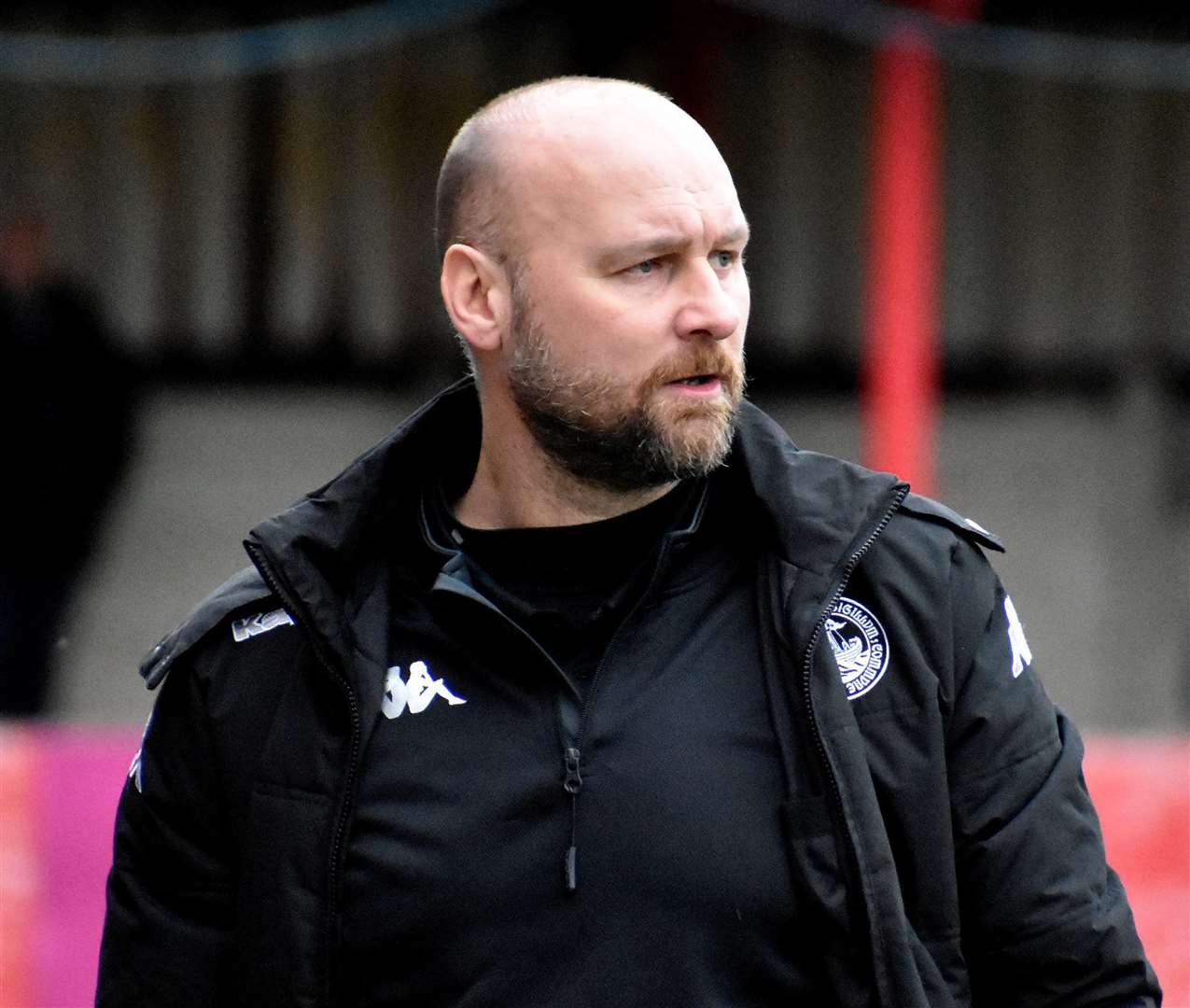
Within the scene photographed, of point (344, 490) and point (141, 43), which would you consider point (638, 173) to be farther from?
point (141, 43)

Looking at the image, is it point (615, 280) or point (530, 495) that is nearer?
point (615, 280)

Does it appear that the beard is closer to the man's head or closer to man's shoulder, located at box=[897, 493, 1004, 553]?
the man's head

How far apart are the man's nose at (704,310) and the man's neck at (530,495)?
0.64 feet

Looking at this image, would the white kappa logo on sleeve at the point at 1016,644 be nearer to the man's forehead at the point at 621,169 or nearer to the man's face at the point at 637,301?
the man's face at the point at 637,301

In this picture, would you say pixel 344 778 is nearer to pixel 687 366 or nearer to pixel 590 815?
pixel 590 815

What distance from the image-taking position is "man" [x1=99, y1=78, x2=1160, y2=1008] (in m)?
2.16

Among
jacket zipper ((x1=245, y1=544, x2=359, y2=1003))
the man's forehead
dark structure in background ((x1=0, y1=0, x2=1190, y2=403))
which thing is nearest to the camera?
jacket zipper ((x1=245, y1=544, x2=359, y2=1003))

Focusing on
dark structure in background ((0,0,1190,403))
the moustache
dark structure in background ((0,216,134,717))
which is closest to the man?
the moustache

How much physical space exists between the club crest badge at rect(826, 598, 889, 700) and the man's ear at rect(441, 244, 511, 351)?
57 centimetres

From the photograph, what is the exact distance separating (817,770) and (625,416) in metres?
0.47

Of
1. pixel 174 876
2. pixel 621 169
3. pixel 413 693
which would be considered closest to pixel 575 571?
pixel 413 693

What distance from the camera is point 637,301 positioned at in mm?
2336

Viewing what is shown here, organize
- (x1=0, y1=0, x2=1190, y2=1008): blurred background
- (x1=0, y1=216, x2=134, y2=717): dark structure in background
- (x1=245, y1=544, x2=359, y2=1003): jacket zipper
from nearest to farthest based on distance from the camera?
(x1=245, y1=544, x2=359, y2=1003): jacket zipper, (x1=0, y1=216, x2=134, y2=717): dark structure in background, (x1=0, y1=0, x2=1190, y2=1008): blurred background

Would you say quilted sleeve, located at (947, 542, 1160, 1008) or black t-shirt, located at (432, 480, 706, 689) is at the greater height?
black t-shirt, located at (432, 480, 706, 689)
